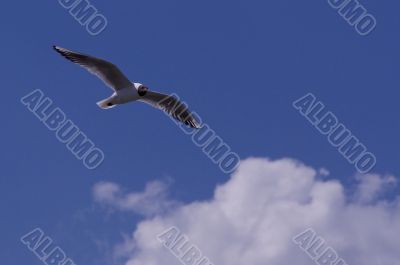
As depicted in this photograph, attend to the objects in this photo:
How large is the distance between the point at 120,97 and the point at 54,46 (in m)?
3.29

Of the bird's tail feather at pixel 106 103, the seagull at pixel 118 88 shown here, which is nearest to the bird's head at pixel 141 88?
the seagull at pixel 118 88

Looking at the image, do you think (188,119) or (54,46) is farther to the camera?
(188,119)

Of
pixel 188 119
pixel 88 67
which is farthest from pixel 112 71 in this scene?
pixel 188 119

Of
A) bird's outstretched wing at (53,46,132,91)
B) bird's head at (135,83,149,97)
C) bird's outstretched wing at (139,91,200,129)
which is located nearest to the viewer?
bird's outstretched wing at (53,46,132,91)

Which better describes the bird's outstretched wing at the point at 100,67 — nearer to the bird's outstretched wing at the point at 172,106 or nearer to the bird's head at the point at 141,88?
the bird's head at the point at 141,88

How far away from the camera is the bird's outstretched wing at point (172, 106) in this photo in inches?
1560

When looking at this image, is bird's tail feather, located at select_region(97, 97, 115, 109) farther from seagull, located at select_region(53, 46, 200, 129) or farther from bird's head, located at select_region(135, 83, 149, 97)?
bird's head, located at select_region(135, 83, 149, 97)

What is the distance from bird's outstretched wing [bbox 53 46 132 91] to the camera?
122 ft

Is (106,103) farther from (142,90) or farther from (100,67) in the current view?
(142,90)

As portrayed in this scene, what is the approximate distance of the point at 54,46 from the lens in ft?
124

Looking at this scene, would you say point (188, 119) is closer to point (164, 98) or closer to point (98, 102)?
point (164, 98)

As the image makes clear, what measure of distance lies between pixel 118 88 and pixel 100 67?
1.24 m

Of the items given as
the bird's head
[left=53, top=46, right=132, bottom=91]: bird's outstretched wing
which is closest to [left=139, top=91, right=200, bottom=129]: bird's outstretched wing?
the bird's head

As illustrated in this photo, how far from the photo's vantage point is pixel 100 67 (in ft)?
123
